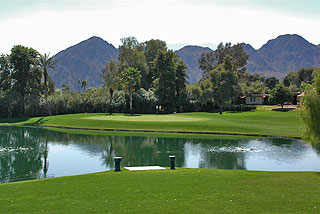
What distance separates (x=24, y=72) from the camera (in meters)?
79.1

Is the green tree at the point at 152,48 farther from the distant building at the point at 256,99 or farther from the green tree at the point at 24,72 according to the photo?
the green tree at the point at 24,72

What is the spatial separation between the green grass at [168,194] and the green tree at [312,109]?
3599mm

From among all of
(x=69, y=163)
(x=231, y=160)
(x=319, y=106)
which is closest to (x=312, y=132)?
(x=319, y=106)

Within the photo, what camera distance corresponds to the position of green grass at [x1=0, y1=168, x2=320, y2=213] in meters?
11.4

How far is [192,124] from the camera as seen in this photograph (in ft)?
166

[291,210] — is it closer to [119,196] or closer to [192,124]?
[119,196]

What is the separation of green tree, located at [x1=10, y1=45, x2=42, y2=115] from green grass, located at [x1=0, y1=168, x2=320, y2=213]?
6782 cm

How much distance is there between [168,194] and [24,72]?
73308mm

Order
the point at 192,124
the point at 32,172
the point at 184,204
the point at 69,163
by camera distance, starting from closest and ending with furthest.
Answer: the point at 184,204 → the point at 32,172 → the point at 69,163 → the point at 192,124

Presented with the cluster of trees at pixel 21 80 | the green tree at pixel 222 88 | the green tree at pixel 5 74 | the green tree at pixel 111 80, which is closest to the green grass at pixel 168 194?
the cluster of trees at pixel 21 80

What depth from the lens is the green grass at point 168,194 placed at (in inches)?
449

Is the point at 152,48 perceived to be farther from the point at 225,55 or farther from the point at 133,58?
the point at 225,55

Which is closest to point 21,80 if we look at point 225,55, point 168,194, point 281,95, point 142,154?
point 142,154

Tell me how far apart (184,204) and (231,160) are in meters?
16.4
